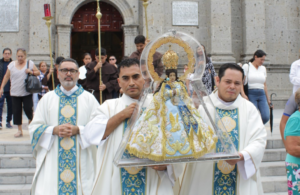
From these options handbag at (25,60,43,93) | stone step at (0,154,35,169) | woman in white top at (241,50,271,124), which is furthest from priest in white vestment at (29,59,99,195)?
woman in white top at (241,50,271,124)

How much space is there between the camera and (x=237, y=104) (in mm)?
3246

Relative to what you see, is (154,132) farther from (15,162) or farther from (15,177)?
(15,162)

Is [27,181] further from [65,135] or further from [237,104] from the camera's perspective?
[237,104]

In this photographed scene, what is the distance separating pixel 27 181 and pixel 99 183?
3116 millimetres

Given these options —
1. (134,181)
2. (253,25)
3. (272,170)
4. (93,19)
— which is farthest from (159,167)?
(253,25)

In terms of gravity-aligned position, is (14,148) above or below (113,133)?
below

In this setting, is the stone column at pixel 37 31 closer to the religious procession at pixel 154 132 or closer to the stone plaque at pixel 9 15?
the stone plaque at pixel 9 15

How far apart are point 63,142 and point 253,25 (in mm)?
10523

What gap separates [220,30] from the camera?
12.5 meters

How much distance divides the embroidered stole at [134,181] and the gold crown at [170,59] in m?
0.68

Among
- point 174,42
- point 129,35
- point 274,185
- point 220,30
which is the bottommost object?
point 274,185

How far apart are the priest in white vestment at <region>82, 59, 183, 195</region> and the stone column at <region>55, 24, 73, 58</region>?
942 cm

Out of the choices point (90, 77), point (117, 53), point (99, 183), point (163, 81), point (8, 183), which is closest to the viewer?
point (163, 81)

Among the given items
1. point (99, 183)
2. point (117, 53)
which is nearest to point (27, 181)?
point (99, 183)
